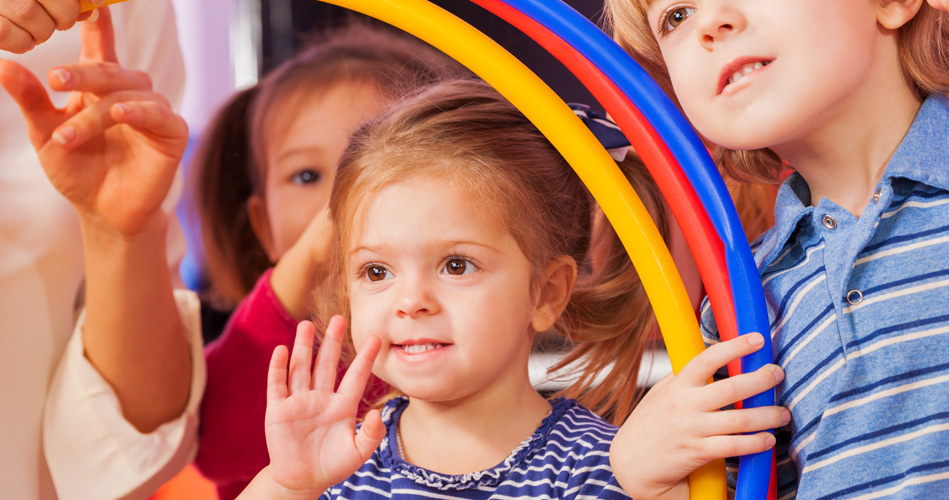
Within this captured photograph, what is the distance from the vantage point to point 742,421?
0.70m

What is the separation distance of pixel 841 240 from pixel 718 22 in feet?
0.72

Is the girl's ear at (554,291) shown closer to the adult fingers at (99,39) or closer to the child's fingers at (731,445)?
the child's fingers at (731,445)

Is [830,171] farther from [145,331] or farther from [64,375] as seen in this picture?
[64,375]

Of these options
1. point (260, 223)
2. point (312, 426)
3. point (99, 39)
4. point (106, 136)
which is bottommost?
point (312, 426)

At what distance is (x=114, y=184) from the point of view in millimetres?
1182

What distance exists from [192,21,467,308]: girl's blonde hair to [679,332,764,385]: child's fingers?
0.97m

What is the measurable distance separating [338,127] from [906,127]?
36.6 inches

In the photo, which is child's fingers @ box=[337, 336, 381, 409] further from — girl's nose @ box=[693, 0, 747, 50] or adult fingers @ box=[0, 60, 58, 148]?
adult fingers @ box=[0, 60, 58, 148]

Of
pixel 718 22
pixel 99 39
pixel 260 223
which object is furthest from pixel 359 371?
pixel 260 223

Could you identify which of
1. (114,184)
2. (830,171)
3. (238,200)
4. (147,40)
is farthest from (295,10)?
(830,171)

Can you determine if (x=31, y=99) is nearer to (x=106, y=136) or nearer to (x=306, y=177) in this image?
(x=106, y=136)

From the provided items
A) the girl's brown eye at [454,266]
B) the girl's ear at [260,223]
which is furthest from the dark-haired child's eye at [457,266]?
the girl's ear at [260,223]

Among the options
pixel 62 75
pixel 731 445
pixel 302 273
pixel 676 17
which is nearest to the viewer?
pixel 731 445

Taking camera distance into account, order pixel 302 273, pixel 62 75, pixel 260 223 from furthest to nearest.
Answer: pixel 260 223 → pixel 302 273 → pixel 62 75
